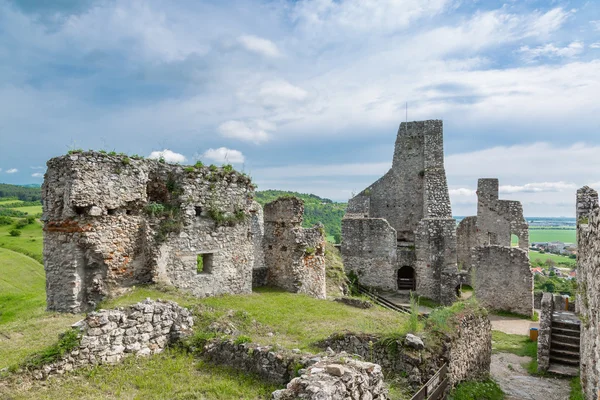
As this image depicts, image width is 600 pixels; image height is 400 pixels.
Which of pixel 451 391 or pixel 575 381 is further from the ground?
pixel 451 391

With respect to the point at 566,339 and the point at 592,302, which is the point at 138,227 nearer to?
the point at 592,302

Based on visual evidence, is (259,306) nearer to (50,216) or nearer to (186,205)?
(186,205)

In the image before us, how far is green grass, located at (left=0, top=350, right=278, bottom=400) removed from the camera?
20.2 feet

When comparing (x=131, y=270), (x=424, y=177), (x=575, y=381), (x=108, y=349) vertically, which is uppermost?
(x=424, y=177)

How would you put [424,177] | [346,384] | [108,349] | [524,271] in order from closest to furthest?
1. [346,384]
2. [108,349]
3. [524,271]
4. [424,177]

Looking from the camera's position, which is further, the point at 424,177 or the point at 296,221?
the point at 424,177

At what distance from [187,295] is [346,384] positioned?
6876 millimetres

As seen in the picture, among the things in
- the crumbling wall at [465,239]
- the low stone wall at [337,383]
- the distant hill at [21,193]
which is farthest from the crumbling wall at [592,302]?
the distant hill at [21,193]

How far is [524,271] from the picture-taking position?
19.4 m

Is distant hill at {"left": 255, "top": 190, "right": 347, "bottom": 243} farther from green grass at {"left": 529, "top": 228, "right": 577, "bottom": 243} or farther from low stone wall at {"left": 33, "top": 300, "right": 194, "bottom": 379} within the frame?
green grass at {"left": 529, "top": 228, "right": 577, "bottom": 243}

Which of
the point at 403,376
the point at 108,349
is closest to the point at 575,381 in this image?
the point at 403,376

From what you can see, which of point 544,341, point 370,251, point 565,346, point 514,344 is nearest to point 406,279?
point 370,251

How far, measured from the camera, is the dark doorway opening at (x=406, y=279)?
75.7ft

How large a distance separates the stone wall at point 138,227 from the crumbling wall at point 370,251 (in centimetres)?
1080
